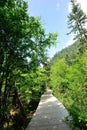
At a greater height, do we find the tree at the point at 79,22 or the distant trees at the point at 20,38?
the tree at the point at 79,22

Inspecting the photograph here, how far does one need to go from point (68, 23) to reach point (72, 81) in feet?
100

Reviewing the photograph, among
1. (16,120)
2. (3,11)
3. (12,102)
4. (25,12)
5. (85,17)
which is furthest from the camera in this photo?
(85,17)

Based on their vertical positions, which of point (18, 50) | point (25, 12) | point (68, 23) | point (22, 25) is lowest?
point (18, 50)

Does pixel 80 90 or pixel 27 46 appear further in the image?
pixel 27 46

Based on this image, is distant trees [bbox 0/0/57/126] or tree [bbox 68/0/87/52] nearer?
distant trees [bbox 0/0/57/126]

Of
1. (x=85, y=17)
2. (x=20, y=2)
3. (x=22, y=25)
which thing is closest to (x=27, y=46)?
(x=22, y=25)

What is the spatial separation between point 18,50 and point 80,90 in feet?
12.6

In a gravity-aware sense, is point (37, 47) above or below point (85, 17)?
below

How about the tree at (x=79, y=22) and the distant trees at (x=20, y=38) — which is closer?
the distant trees at (x=20, y=38)

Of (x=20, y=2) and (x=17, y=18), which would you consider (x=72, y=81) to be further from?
(x=20, y=2)

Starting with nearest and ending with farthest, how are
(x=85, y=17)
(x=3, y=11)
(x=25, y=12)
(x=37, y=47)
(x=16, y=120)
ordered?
(x=3, y=11), (x=25, y=12), (x=37, y=47), (x=16, y=120), (x=85, y=17)

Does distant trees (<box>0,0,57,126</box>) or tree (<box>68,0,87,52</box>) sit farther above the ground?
tree (<box>68,0,87,52</box>)

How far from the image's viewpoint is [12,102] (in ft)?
74.3

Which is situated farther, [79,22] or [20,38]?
[79,22]
